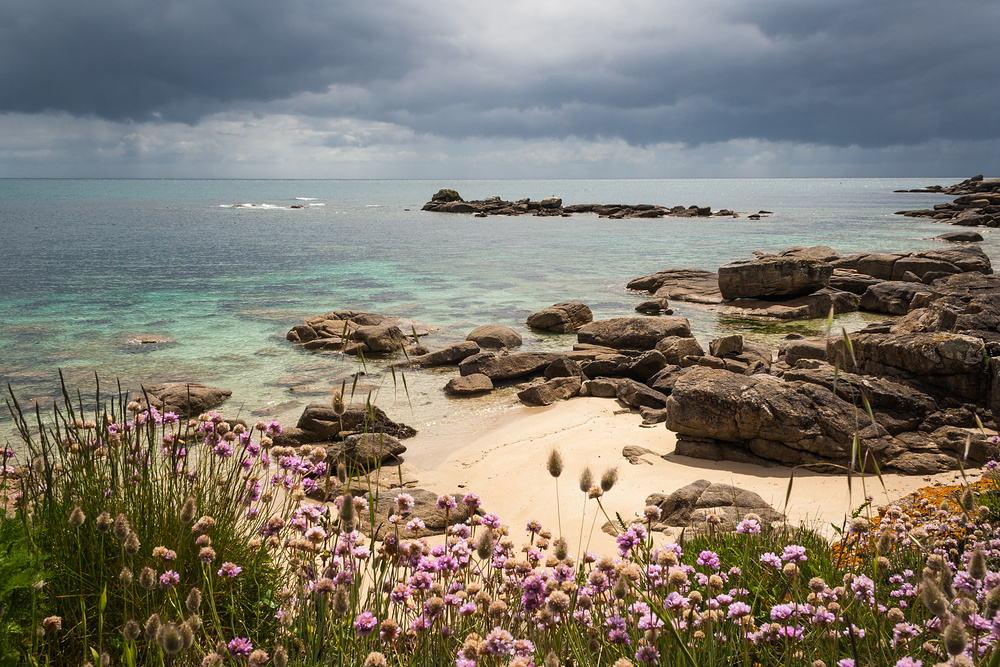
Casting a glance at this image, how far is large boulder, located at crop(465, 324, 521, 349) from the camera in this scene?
16.5 metres

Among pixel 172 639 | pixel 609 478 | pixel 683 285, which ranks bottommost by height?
pixel 683 285

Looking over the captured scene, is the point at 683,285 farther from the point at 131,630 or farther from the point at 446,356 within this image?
the point at 131,630

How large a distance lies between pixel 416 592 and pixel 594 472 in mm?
4868

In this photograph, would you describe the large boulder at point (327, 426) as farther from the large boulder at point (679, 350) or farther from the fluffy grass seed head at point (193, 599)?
the fluffy grass seed head at point (193, 599)

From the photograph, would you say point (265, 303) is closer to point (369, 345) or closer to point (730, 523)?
point (369, 345)

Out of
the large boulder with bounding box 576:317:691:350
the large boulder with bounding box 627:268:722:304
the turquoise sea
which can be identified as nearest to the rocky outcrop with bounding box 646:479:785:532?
the turquoise sea

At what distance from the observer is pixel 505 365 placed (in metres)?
13.5

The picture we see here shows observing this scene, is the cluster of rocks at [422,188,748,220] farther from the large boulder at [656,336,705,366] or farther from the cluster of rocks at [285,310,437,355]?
the large boulder at [656,336,705,366]

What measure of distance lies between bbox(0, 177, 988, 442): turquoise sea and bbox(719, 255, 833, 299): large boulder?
213cm

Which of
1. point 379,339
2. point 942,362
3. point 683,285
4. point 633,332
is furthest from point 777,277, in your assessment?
point 942,362

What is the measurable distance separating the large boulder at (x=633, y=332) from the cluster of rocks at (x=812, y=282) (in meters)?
6.47

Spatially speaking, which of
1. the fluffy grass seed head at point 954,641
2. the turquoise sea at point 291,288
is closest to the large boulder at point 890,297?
the turquoise sea at point 291,288

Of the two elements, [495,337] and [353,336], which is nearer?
[495,337]

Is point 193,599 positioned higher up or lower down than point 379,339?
higher up
